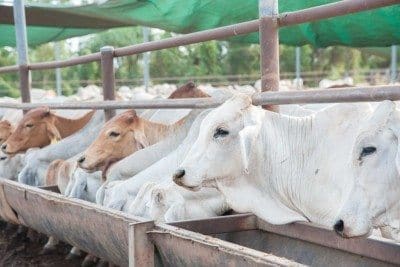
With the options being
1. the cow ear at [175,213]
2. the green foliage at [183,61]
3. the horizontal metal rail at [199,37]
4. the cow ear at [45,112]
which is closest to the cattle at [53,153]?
the cow ear at [45,112]

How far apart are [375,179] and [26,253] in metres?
3.73

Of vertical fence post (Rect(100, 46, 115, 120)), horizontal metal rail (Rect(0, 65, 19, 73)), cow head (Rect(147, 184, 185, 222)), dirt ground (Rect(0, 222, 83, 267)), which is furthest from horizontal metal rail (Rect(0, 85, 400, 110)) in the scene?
horizontal metal rail (Rect(0, 65, 19, 73))

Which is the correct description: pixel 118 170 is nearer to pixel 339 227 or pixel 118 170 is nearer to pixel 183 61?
pixel 339 227

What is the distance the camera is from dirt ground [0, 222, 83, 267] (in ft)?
17.6

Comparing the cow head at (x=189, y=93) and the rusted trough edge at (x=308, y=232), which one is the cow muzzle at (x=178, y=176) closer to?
the rusted trough edge at (x=308, y=232)

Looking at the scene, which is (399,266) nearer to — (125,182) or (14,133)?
(125,182)

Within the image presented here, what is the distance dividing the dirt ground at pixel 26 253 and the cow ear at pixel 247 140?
7.36 ft

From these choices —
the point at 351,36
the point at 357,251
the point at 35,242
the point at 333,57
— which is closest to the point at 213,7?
the point at 351,36

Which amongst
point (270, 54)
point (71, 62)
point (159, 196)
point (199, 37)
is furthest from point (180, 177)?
point (71, 62)

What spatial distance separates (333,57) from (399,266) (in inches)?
1388

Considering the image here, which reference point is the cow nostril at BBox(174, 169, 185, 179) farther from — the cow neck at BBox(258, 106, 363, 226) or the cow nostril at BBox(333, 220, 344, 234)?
the cow nostril at BBox(333, 220, 344, 234)

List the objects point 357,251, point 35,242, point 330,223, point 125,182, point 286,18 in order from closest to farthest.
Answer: point 357,251 < point 330,223 < point 286,18 < point 125,182 < point 35,242

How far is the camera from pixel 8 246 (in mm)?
5949

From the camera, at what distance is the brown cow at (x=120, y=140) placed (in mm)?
4965
